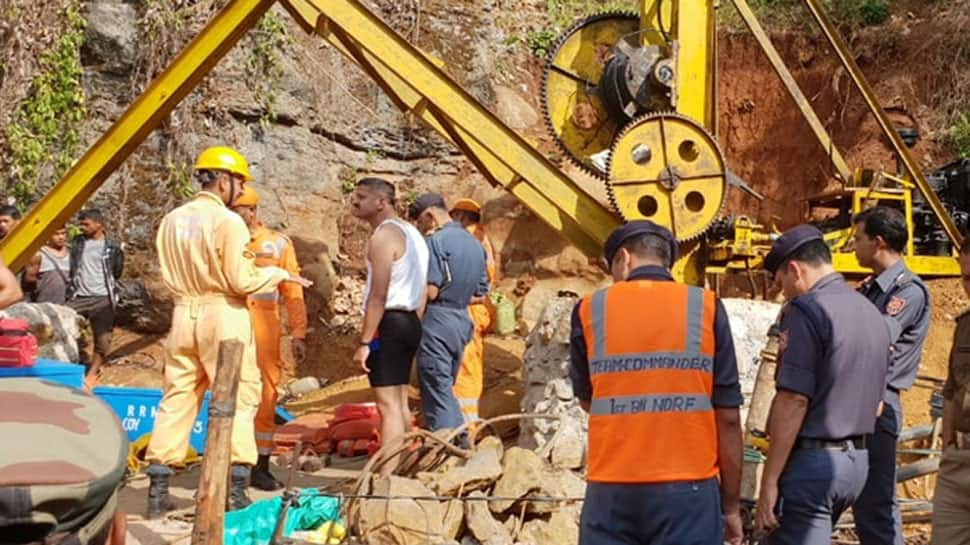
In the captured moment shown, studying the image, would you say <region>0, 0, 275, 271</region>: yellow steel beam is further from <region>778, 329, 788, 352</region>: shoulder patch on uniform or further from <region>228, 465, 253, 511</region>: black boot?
<region>778, 329, 788, 352</region>: shoulder patch on uniform

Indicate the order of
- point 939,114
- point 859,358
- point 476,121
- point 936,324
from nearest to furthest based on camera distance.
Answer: point 859,358 < point 476,121 < point 936,324 < point 939,114

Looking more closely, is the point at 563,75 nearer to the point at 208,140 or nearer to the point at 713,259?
the point at 713,259

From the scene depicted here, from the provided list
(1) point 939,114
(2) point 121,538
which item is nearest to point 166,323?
(1) point 939,114

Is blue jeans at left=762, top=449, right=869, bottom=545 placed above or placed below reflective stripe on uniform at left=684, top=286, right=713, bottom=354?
below

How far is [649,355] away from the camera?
3.74 m

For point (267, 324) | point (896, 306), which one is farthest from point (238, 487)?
point (896, 306)

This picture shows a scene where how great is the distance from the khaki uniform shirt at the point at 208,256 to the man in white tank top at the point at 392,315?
0.59m

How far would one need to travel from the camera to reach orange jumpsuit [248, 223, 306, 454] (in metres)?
7.41

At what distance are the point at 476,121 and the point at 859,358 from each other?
15.6 feet

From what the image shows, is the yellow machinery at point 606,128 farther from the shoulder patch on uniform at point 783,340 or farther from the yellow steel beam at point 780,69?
the shoulder patch on uniform at point 783,340

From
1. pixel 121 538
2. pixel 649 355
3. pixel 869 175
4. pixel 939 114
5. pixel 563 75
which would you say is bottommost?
pixel 121 538

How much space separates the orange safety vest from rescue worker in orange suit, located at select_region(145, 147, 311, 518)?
2920 mm

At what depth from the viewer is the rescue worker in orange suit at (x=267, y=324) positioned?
7367 mm

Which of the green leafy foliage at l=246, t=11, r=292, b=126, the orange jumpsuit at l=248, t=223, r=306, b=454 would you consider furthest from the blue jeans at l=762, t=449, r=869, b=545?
the green leafy foliage at l=246, t=11, r=292, b=126
